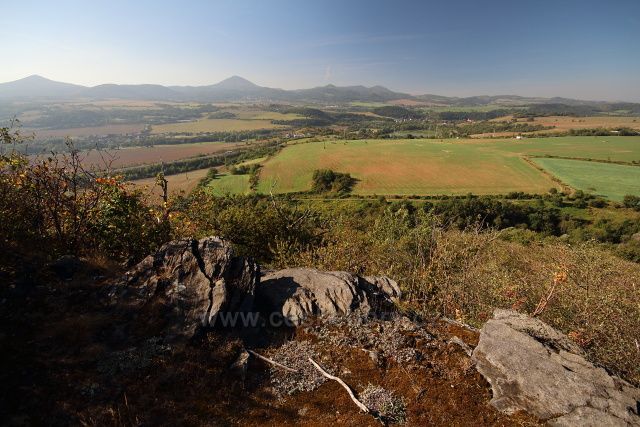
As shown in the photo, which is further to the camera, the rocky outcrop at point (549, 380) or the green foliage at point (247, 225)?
the green foliage at point (247, 225)

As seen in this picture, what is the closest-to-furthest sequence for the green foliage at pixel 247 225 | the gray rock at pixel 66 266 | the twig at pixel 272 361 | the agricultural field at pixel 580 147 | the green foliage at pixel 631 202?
the twig at pixel 272 361 < the gray rock at pixel 66 266 < the green foliage at pixel 247 225 < the green foliage at pixel 631 202 < the agricultural field at pixel 580 147

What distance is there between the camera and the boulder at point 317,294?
8.79m

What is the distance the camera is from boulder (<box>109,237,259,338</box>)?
7.76m

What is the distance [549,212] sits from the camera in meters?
55.6

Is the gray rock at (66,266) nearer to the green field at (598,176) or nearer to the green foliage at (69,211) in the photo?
the green foliage at (69,211)

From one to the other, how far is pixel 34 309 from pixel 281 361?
5.96 meters

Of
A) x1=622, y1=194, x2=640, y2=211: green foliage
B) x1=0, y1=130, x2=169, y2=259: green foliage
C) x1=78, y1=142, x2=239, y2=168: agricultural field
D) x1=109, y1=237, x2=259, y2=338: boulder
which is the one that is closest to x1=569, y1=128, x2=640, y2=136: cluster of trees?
x1=622, y1=194, x2=640, y2=211: green foliage

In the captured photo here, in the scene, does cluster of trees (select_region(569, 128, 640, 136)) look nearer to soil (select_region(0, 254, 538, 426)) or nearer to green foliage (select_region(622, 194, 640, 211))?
green foliage (select_region(622, 194, 640, 211))

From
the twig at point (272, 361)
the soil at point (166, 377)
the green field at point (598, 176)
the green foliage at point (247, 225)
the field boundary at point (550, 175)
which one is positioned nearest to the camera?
the soil at point (166, 377)

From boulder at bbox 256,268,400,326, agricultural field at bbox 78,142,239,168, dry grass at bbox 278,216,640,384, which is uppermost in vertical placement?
boulder at bbox 256,268,400,326

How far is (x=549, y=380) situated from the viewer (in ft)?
20.3

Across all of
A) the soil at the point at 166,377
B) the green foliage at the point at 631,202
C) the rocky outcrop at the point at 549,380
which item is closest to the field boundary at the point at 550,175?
the green foliage at the point at 631,202

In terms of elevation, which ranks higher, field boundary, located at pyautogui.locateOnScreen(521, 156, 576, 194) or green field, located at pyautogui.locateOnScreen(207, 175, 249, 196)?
field boundary, located at pyautogui.locateOnScreen(521, 156, 576, 194)

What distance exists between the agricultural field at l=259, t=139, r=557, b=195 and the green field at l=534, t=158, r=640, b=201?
4.76 m
